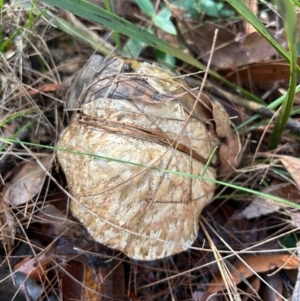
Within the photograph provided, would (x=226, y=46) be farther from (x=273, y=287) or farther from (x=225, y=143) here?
(x=273, y=287)

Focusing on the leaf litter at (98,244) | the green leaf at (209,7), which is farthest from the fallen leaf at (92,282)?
the green leaf at (209,7)

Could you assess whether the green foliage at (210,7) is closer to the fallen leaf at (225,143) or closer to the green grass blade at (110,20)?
the green grass blade at (110,20)

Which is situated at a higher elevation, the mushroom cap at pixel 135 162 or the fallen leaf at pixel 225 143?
the mushroom cap at pixel 135 162

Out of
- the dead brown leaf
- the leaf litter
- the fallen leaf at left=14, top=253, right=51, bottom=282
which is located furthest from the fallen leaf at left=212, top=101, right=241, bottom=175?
the fallen leaf at left=14, top=253, right=51, bottom=282

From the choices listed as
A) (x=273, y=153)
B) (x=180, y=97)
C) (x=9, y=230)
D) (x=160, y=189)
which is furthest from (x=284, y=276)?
(x=9, y=230)

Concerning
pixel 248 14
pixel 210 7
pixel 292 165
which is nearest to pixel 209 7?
pixel 210 7

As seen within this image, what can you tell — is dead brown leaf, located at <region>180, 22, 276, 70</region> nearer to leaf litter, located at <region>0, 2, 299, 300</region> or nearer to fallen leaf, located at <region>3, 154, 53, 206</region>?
leaf litter, located at <region>0, 2, 299, 300</region>
